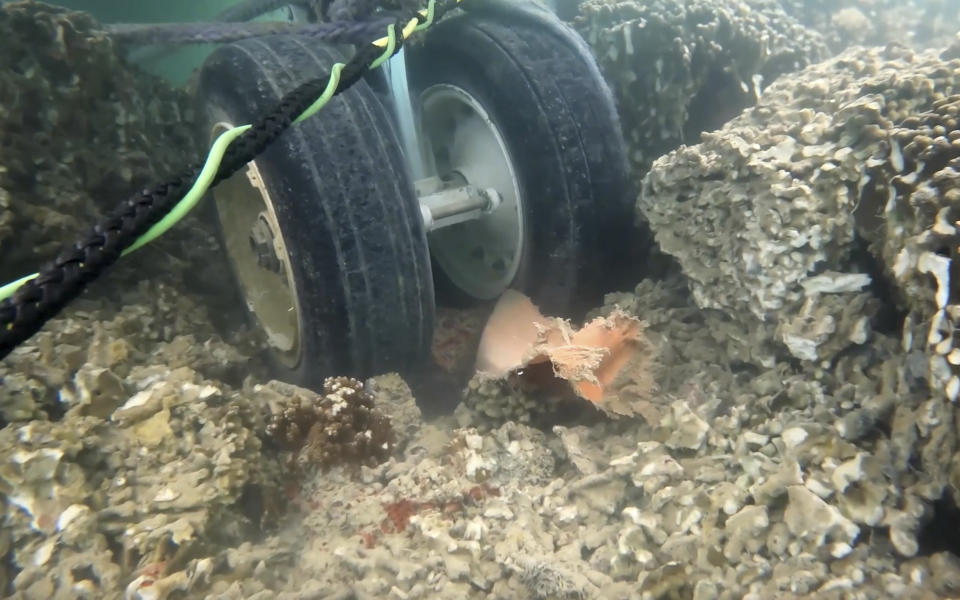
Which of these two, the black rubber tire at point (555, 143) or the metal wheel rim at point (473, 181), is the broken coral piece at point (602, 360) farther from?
the metal wheel rim at point (473, 181)

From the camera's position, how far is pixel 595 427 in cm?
240

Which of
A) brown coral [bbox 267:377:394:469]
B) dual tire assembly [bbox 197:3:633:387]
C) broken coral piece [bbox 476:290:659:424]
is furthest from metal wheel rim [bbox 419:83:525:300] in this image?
brown coral [bbox 267:377:394:469]

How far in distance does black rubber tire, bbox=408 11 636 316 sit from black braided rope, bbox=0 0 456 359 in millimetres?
1446

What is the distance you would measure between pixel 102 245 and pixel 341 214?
4.10 ft

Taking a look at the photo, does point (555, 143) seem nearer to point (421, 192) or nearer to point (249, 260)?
point (421, 192)

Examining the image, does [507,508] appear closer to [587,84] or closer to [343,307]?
[343,307]

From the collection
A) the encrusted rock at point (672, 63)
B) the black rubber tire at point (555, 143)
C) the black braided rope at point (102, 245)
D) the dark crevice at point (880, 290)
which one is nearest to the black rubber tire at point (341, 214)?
the black rubber tire at point (555, 143)

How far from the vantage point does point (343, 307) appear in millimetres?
2410

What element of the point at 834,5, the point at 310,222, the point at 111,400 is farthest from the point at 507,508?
the point at 834,5

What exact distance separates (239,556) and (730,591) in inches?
58.2

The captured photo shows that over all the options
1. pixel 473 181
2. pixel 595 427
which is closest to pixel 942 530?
pixel 595 427

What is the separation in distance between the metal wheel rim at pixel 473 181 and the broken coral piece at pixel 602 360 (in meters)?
0.64

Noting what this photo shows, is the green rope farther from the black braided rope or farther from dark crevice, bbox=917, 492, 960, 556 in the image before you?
dark crevice, bbox=917, 492, 960, 556

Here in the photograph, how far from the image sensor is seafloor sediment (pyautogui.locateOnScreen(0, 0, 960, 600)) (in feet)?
5.52
